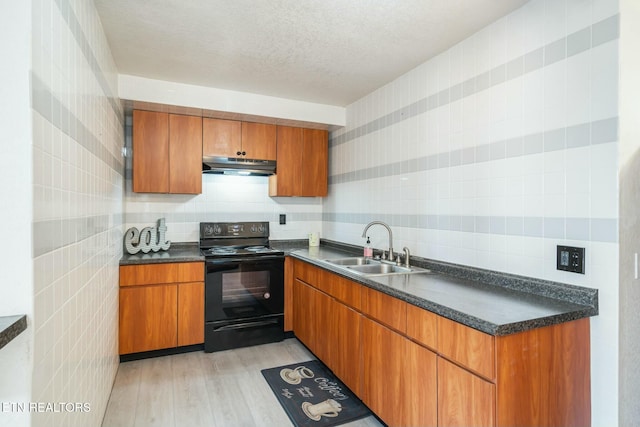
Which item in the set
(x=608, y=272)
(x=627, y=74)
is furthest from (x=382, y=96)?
(x=608, y=272)

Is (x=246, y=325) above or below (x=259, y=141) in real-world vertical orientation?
below

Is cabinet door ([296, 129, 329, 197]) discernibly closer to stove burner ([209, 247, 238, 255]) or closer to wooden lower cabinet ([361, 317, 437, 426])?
stove burner ([209, 247, 238, 255])

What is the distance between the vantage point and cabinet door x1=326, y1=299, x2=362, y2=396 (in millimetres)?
2338

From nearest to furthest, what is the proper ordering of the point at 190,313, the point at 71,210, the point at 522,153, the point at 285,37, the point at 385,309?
the point at 71,210 < the point at 522,153 < the point at 385,309 < the point at 285,37 < the point at 190,313

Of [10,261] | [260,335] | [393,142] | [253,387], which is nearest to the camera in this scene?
[10,261]

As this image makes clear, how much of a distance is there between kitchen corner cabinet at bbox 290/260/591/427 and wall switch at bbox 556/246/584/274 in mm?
241

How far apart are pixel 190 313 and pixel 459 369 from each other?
2.46 metres

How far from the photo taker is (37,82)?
41.1 inches

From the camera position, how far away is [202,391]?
2.51 m

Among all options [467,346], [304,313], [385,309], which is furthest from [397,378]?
[304,313]

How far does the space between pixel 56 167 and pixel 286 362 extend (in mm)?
2391

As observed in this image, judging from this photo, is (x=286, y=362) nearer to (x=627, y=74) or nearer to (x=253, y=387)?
(x=253, y=387)

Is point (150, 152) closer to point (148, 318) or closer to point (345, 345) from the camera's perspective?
point (148, 318)

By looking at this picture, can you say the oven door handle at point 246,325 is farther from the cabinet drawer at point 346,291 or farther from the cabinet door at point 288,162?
the cabinet door at point 288,162
